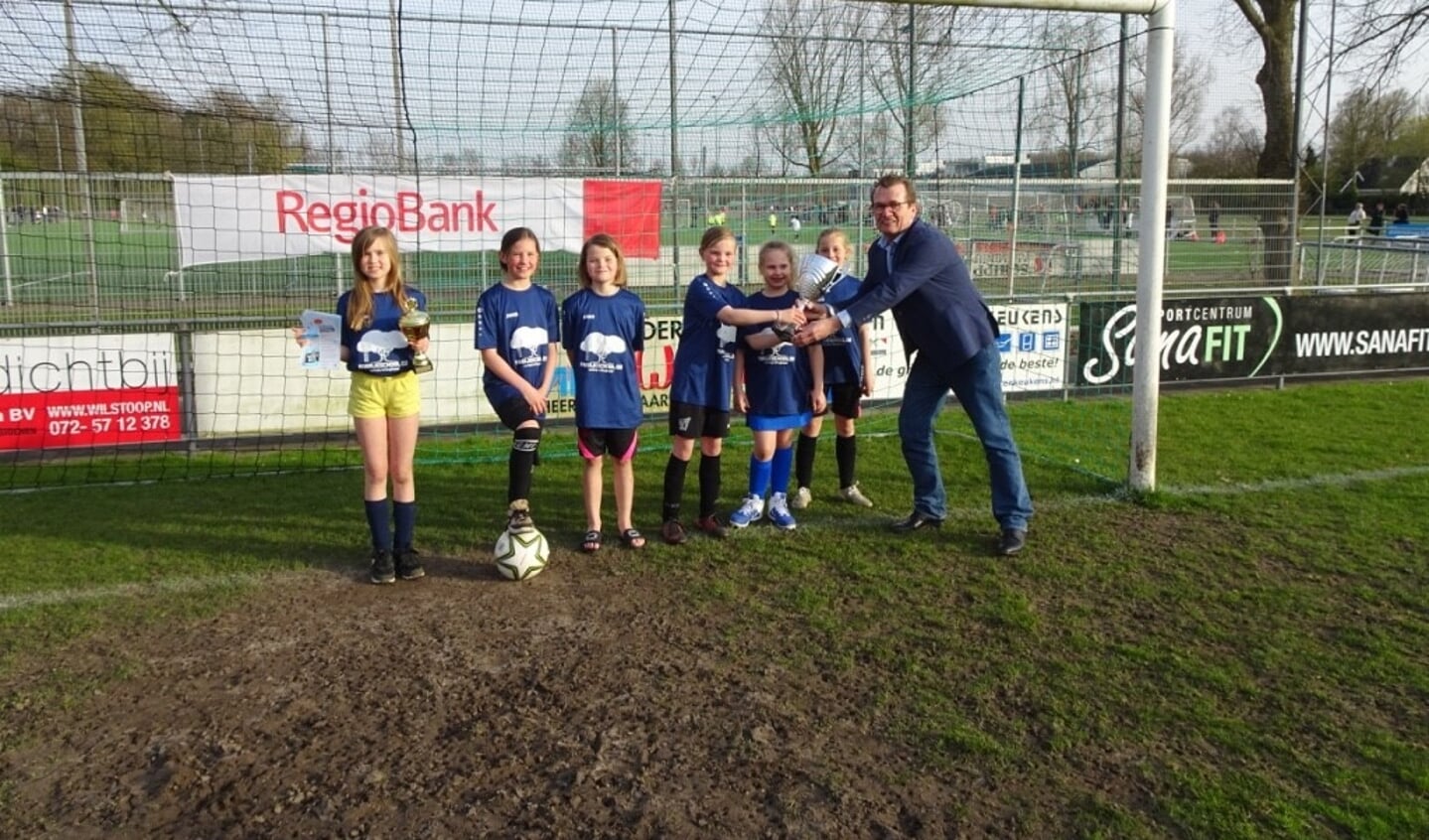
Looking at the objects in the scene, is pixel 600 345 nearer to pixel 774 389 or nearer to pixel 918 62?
pixel 774 389

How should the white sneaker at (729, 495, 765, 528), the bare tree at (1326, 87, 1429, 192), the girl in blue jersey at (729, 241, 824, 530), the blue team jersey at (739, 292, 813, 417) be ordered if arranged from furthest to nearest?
the bare tree at (1326, 87, 1429, 192)
the white sneaker at (729, 495, 765, 528)
the blue team jersey at (739, 292, 813, 417)
the girl in blue jersey at (729, 241, 824, 530)

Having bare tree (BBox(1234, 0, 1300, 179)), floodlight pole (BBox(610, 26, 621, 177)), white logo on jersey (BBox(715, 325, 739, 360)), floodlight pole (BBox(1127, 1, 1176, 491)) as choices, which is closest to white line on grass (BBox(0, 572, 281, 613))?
white logo on jersey (BBox(715, 325, 739, 360))

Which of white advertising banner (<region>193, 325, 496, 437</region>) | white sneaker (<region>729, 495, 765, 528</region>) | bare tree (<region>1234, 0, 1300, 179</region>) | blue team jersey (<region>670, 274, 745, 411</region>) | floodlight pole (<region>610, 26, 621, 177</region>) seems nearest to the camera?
blue team jersey (<region>670, 274, 745, 411</region>)

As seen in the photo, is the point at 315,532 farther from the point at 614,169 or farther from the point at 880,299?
the point at 614,169

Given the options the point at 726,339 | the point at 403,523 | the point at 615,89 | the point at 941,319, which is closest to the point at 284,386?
the point at 615,89

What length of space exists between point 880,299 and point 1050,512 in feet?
6.22

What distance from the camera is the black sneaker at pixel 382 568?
4.96 metres

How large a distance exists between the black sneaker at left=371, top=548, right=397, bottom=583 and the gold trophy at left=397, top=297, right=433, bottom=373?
3.06 feet

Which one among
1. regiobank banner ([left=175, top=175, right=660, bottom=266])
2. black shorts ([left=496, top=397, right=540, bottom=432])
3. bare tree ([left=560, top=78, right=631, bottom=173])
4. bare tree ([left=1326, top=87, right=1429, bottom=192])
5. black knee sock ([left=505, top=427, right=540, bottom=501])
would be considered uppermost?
bare tree ([left=1326, top=87, right=1429, bottom=192])

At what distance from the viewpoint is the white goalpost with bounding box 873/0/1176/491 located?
5.79 m

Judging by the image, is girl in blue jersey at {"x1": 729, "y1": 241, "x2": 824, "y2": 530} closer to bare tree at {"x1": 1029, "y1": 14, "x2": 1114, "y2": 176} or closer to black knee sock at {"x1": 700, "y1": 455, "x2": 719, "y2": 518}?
black knee sock at {"x1": 700, "y1": 455, "x2": 719, "y2": 518}

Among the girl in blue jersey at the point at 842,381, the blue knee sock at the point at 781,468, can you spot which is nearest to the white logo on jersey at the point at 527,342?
the blue knee sock at the point at 781,468

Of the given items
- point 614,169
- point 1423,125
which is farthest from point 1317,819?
point 1423,125

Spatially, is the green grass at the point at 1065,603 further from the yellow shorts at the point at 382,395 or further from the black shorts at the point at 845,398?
the yellow shorts at the point at 382,395
